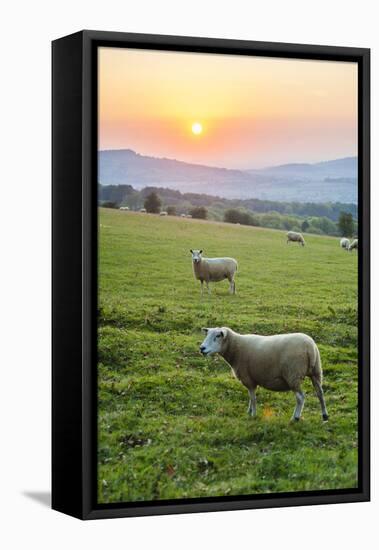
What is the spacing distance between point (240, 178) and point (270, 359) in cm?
187

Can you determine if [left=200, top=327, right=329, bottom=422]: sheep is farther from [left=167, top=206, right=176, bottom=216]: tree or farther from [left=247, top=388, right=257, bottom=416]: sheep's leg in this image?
[left=167, top=206, right=176, bottom=216]: tree

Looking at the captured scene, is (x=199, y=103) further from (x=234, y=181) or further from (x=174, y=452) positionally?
(x=174, y=452)

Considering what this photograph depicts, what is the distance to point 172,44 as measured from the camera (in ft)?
49.8

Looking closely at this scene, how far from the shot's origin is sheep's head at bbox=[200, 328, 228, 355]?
15398 millimetres

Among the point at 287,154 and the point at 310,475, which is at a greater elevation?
the point at 287,154

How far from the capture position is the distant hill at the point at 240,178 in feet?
49.5

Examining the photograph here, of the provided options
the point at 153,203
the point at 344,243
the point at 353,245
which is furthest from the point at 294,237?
the point at 153,203

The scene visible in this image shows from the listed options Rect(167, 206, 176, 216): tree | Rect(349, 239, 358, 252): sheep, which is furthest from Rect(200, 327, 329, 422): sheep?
Rect(167, 206, 176, 216): tree

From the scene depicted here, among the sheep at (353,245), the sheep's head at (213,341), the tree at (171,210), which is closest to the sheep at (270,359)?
the sheep's head at (213,341)

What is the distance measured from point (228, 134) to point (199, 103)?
19.0 inches

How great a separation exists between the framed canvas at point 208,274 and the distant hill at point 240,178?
21 mm

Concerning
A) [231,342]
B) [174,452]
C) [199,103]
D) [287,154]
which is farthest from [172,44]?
[174,452]

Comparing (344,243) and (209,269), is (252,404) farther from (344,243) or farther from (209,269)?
(344,243)

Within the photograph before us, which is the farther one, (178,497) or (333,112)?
(333,112)
